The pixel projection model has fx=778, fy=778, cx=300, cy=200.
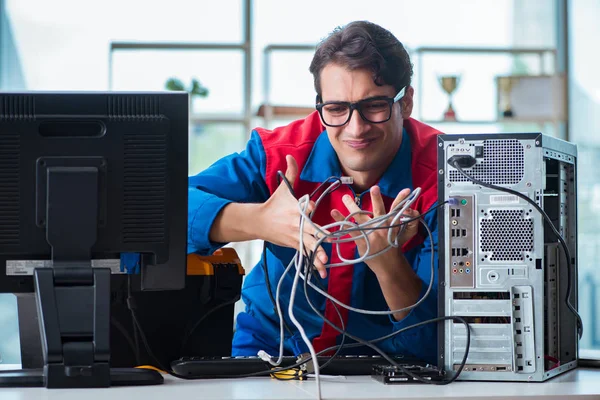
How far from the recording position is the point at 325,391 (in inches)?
48.0

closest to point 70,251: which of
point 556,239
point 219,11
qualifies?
point 556,239

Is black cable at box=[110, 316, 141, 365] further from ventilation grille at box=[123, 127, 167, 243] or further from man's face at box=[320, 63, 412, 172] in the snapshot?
man's face at box=[320, 63, 412, 172]

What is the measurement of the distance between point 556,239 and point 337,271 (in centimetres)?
53

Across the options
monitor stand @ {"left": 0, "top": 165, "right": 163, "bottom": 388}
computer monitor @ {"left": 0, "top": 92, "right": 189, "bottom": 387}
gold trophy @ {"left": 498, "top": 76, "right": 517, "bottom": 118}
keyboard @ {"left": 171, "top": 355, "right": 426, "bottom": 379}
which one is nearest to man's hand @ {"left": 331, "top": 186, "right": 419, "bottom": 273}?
keyboard @ {"left": 171, "top": 355, "right": 426, "bottom": 379}

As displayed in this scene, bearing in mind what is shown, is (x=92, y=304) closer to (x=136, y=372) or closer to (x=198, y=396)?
(x=136, y=372)

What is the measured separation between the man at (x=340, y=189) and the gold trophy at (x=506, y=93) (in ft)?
7.18

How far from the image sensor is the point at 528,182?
132cm

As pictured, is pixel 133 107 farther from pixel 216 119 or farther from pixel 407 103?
pixel 216 119

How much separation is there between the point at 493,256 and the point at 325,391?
37cm

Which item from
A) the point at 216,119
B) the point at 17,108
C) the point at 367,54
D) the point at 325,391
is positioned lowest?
the point at 325,391

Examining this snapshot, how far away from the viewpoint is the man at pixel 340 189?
156cm

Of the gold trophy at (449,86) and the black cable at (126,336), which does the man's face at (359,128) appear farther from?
the gold trophy at (449,86)

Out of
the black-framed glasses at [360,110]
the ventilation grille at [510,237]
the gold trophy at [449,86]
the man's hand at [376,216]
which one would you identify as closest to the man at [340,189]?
the black-framed glasses at [360,110]

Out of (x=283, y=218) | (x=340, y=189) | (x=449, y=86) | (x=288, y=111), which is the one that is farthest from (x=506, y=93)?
(x=283, y=218)
